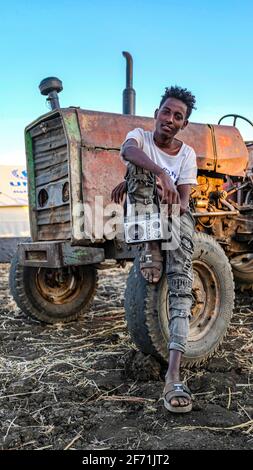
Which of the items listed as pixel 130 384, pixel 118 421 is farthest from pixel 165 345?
pixel 118 421

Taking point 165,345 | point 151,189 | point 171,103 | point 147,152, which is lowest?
point 165,345

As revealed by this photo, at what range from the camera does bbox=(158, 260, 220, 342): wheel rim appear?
10.7ft

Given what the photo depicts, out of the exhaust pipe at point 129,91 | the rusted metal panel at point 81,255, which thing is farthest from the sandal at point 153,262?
the exhaust pipe at point 129,91

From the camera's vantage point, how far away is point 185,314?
2.63 m

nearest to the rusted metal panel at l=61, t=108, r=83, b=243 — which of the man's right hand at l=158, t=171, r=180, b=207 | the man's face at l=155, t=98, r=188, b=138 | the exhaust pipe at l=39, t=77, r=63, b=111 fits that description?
the exhaust pipe at l=39, t=77, r=63, b=111

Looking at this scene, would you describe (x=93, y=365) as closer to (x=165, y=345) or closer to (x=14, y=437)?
(x=165, y=345)

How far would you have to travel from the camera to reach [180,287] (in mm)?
2654

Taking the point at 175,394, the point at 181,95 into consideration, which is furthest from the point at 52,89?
the point at 175,394

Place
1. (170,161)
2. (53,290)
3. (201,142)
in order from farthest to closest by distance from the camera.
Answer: (53,290), (201,142), (170,161)

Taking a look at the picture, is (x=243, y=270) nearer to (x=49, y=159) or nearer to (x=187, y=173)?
(x=49, y=159)

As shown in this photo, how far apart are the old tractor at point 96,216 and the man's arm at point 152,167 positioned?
67cm

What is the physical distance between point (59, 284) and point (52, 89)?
6.33 ft

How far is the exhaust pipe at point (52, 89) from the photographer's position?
4.57 metres

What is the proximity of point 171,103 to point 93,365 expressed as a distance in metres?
1.79
